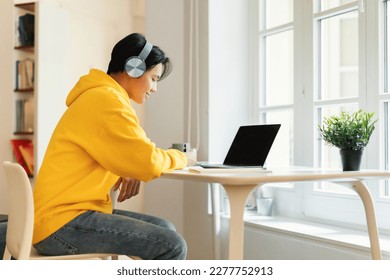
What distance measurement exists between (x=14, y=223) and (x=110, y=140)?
36 cm

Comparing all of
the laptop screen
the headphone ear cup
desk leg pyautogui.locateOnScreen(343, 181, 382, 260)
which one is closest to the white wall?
the laptop screen

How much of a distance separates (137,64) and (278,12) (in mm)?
1387

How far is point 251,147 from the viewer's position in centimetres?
196

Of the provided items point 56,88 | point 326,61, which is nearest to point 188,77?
point 326,61

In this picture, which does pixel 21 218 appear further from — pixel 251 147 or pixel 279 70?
pixel 279 70

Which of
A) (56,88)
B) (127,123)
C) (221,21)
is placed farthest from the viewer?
(56,88)

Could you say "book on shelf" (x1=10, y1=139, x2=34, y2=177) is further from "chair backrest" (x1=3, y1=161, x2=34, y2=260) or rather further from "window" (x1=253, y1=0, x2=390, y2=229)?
"chair backrest" (x1=3, y1=161, x2=34, y2=260)

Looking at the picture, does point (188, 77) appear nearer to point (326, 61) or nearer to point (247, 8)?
point (247, 8)

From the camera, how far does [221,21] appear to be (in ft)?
9.62

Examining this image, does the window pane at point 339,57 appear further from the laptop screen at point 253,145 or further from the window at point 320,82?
the laptop screen at point 253,145

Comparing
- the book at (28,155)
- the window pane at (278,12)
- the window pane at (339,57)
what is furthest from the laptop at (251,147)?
the book at (28,155)

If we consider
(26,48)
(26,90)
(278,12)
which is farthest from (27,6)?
(278,12)
